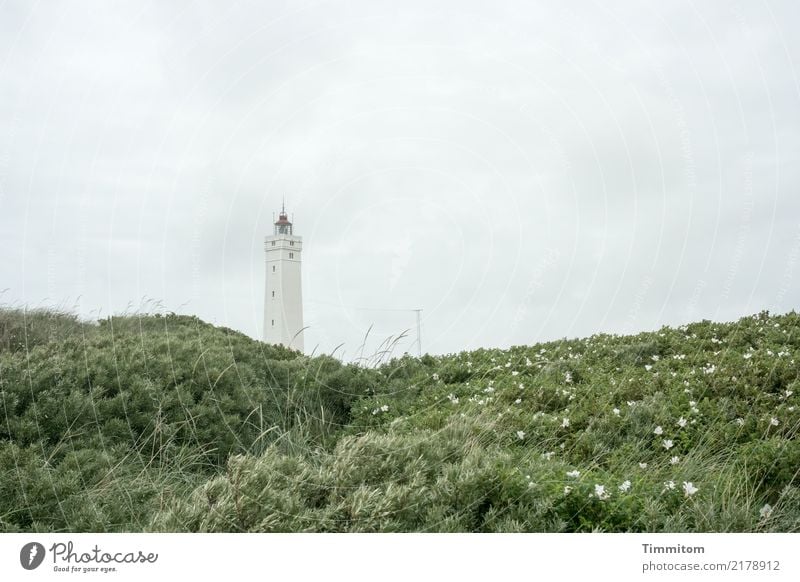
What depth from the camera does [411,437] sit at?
7480 millimetres

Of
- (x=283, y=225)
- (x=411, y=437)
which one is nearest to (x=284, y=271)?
(x=283, y=225)

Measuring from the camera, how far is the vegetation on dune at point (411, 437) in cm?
569

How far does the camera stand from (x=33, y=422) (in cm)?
794

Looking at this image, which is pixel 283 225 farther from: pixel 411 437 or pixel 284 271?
pixel 411 437

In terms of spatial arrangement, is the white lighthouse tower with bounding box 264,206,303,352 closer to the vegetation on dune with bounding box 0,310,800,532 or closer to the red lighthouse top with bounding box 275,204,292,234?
the red lighthouse top with bounding box 275,204,292,234

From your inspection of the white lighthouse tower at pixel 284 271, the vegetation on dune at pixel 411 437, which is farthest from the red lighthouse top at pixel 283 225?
the vegetation on dune at pixel 411 437

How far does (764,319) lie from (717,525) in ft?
25.8

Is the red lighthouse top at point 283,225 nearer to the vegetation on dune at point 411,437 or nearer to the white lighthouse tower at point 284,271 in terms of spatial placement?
the white lighthouse tower at point 284,271

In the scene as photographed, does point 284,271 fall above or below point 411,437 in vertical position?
above

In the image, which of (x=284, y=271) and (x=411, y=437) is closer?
(x=411, y=437)

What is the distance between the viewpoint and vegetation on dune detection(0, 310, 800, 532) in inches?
224
